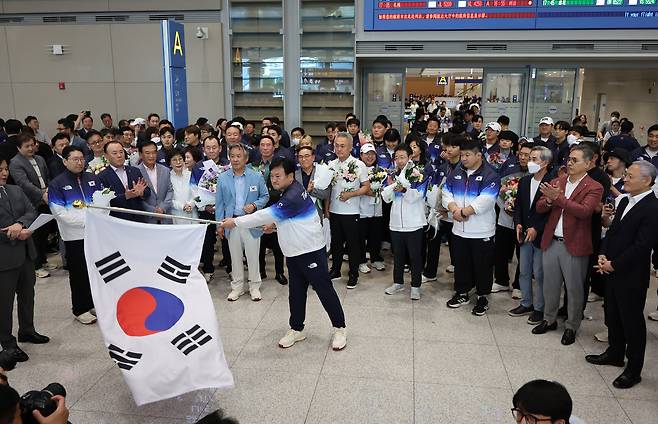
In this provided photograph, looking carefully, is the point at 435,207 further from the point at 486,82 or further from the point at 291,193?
the point at 486,82

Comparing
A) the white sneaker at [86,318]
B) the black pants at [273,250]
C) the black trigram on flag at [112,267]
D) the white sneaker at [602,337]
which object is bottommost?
the white sneaker at [86,318]

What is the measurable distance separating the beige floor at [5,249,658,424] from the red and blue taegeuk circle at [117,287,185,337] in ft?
1.94

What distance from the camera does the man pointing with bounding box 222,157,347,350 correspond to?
3.89m

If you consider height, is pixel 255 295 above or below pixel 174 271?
below

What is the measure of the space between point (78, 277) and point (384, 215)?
3.50 m

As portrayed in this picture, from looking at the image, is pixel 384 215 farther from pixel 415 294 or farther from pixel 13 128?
pixel 13 128

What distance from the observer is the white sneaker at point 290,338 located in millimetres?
4207

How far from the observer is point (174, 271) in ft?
10.8

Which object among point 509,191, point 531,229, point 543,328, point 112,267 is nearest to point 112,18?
point 112,267

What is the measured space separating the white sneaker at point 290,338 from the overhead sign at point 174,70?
431cm

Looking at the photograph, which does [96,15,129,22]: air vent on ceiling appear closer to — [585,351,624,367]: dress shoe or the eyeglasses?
[585,351,624,367]: dress shoe

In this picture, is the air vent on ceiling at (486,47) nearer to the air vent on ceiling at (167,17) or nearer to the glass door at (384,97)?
the glass door at (384,97)

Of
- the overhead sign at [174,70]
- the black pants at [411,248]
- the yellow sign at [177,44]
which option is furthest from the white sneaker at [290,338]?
the yellow sign at [177,44]

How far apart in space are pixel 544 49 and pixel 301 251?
7.48 meters
